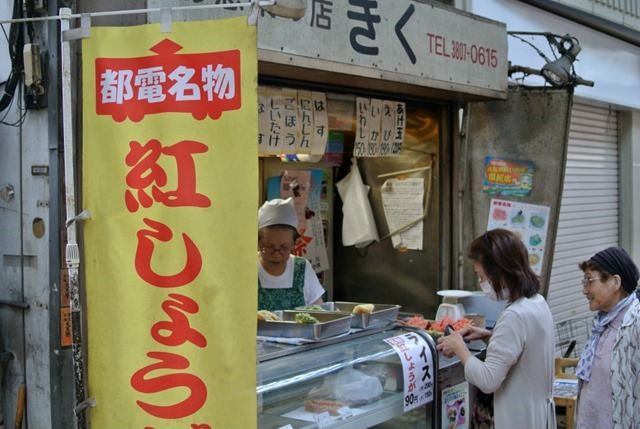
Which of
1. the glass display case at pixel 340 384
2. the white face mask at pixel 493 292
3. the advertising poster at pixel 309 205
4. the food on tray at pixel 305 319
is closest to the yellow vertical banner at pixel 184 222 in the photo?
the glass display case at pixel 340 384

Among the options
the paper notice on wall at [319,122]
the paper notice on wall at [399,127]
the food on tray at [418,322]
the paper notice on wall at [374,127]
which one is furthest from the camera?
the paper notice on wall at [399,127]

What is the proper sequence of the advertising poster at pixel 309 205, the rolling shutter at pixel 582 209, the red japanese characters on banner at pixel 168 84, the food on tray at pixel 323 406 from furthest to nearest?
the rolling shutter at pixel 582 209
the advertising poster at pixel 309 205
the food on tray at pixel 323 406
the red japanese characters on banner at pixel 168 84

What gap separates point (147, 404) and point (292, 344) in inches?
51.9

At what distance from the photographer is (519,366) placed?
3.99 metres

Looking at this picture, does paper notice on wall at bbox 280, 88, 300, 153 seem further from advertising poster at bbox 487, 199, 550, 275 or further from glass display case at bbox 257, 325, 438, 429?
advertising poster at bbox 487, 199, 550, 275

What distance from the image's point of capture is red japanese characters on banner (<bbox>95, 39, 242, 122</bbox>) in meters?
2.74

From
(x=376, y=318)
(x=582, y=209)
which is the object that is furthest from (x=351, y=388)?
(x=582, y=209)

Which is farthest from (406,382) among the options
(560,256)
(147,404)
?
(560,256)

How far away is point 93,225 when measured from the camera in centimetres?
290

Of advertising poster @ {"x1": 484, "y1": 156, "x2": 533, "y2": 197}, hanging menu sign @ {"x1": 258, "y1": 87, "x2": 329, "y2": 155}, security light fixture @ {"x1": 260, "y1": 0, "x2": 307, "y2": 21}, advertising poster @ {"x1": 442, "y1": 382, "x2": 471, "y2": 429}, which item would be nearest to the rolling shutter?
advertising poster @ {"x1": 484, "y1": 156, "x2": 533, "y2": 197}

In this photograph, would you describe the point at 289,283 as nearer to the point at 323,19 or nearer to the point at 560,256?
the point at 323,19

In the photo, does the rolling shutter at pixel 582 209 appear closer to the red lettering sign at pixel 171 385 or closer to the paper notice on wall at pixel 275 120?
the paper notice on wall at pixel 275 120

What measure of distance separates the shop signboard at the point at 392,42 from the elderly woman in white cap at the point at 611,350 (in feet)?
6.71

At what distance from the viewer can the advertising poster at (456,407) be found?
474 cm
